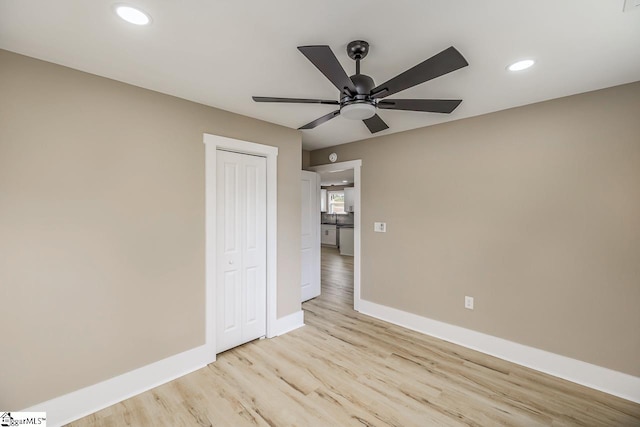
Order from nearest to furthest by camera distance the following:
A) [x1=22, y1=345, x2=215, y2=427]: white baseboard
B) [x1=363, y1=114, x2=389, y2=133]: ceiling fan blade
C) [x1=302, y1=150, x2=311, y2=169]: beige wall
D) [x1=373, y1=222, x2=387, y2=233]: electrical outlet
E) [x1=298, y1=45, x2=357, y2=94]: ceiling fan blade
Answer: [x1=298, y1=45, x2=357, y2=94]: ceiling fan blade < [x1=22, y1=345, x2=215, y2=427]: white baseboard < [x1=363, y1=114, x2=389, y2=133]: ceiling fan blade < [x1=373, y1=222, x2=387, y2=233]: electrical outlet < [x1=302, y1=150, x2=311, y2=169]: beige wall

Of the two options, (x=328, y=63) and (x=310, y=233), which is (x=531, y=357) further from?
(x=328, y=63)

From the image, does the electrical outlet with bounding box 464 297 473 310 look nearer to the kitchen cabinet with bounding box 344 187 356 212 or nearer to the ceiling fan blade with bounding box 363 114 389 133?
the ceiling fan blade with bounding box 363 114 389 133

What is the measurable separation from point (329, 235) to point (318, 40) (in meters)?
8.87

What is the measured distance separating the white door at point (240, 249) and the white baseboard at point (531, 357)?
184cm

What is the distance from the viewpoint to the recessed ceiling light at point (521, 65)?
5.96 feet

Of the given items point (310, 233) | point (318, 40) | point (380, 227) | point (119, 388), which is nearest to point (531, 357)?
point (380, 227)

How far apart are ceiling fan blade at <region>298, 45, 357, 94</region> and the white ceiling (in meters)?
0.25

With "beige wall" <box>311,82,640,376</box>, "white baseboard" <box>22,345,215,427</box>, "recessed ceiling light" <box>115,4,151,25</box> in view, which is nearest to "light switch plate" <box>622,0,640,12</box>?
"beige wall" <box>311,82,640,376</box>

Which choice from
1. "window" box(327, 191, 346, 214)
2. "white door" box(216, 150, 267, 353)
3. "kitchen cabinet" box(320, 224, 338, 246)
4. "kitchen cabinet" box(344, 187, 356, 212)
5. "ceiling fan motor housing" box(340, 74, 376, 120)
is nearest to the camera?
"ceiling fan motor housing" box(340, 74, 376, 120)

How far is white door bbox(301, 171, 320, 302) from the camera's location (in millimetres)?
4293

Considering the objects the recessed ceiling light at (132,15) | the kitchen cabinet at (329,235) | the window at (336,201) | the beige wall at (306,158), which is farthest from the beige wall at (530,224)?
the window at (336,201)

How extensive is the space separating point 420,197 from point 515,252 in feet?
3.72

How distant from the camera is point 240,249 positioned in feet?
9.59

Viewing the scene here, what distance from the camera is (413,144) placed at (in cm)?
337
